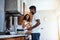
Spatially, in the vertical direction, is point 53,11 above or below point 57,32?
above

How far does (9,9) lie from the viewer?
2.91m

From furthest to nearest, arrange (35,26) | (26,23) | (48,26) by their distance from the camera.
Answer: (48,26) → (26,23) → (35,26)

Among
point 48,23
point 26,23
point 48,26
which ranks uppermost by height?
point 26,23

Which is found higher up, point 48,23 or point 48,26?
point 48,23

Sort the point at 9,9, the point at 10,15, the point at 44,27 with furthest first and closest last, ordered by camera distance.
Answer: the point at 44,27, the point at 10,15, the point at 9,9

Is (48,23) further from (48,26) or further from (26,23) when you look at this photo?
(26,23)

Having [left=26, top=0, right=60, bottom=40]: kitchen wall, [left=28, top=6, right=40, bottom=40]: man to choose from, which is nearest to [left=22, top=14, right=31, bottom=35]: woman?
Result: [left=28, top=6, right=40, bottom=40]: man

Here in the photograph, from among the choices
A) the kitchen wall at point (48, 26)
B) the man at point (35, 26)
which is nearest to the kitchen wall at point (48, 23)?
the kitchen wall at point (48, 26)

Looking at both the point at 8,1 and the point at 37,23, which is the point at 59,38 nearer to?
the point at 37,23

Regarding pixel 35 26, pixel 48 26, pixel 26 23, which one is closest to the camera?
pixel 35 26

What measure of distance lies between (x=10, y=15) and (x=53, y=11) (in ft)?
14.9

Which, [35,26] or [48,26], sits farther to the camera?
[48,26]

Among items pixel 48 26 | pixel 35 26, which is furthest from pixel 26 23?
pixel 48 26

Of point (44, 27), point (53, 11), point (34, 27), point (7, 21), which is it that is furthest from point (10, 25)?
point (53, 11)
